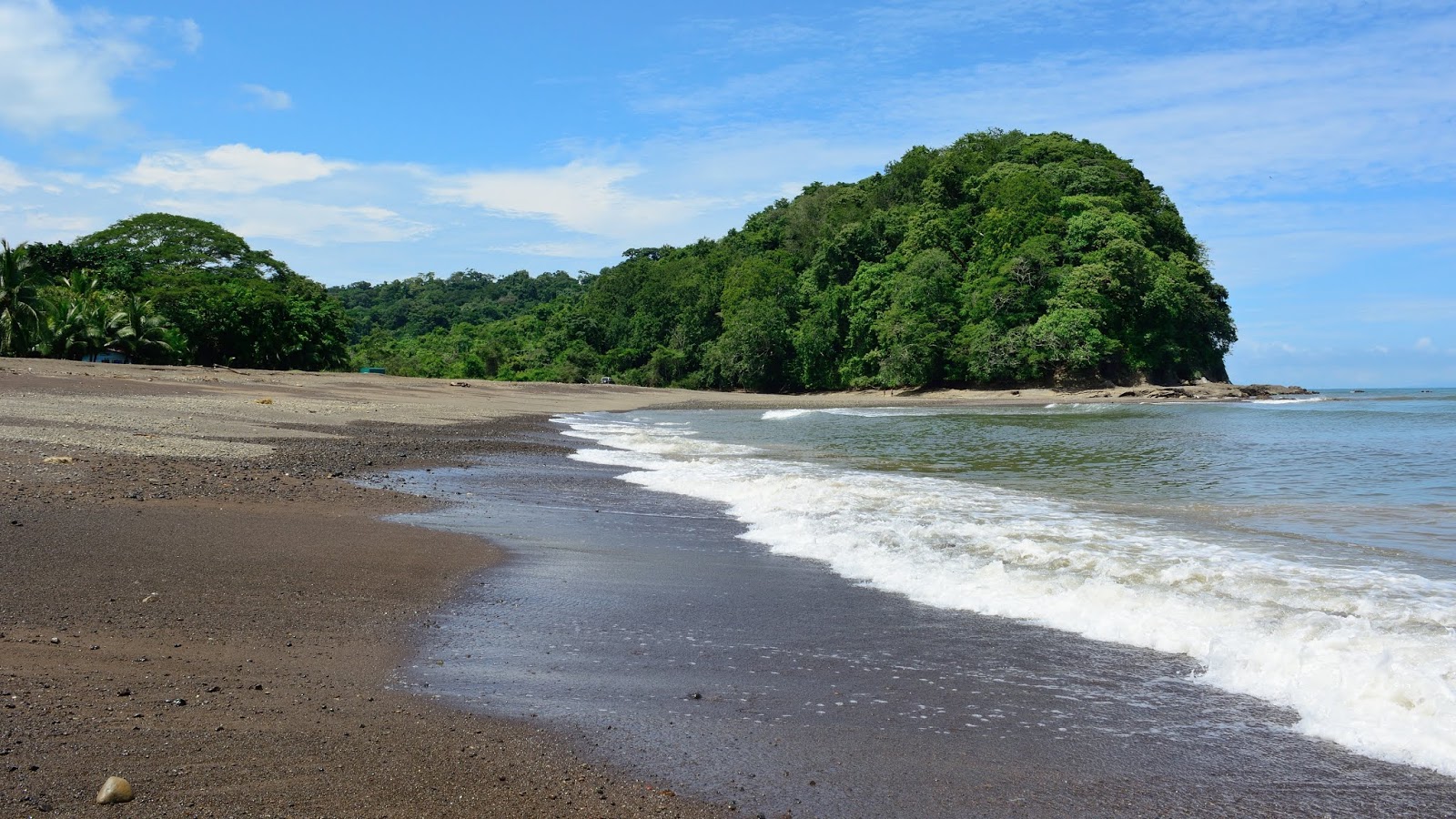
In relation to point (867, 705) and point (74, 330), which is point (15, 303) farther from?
point (867, 705)

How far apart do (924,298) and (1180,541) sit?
52327 mm

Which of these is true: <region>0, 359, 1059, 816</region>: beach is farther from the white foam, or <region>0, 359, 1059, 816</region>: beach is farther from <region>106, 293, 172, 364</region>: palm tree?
the white foam

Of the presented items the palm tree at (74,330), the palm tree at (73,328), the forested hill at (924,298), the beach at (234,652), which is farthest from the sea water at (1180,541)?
the forested hill at (924,298)

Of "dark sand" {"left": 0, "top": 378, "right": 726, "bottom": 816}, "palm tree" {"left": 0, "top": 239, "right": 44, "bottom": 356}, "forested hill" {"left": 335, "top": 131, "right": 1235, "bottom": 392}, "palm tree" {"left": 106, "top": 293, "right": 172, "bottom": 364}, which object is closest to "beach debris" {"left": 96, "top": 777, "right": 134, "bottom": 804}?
"dark sand" {"left": 0, "top": 378, "right": 726, "bottom": 816}

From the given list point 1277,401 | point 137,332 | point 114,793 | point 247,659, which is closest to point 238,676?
point 247,659

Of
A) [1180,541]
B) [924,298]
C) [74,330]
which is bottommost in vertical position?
[1180,541]

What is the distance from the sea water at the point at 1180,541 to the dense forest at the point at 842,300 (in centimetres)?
3398

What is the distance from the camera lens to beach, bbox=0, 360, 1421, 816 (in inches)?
116

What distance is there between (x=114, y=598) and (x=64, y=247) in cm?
5859

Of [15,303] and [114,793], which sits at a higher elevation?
[15,303]

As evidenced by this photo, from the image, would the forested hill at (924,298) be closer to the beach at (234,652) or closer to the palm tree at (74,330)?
the palm tree at (74,330)

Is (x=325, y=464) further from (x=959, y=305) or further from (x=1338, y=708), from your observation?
(x=959, y=305)

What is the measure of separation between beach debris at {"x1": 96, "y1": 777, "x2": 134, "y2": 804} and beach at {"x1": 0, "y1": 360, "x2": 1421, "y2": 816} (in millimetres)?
35

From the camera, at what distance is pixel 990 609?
18.8 ft
